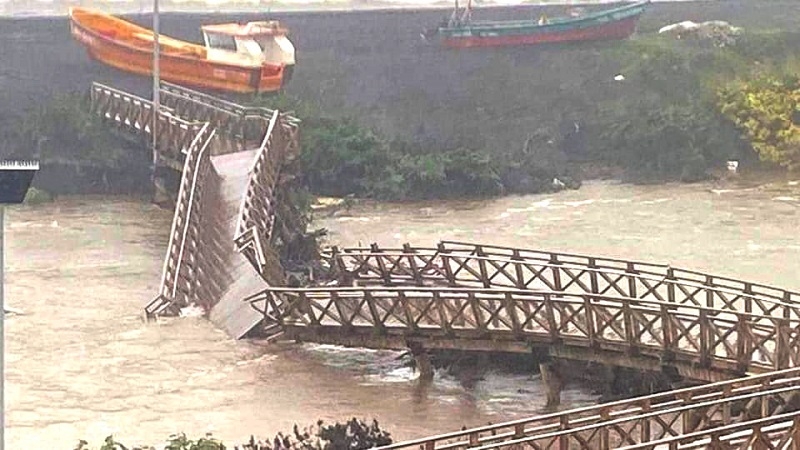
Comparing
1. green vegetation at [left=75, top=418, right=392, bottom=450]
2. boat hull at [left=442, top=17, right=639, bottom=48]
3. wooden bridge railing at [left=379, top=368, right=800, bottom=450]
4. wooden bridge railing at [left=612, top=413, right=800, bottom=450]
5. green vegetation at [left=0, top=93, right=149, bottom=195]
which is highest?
wooden bridge railing at [left=612, top=413, right=800, bottom=450]

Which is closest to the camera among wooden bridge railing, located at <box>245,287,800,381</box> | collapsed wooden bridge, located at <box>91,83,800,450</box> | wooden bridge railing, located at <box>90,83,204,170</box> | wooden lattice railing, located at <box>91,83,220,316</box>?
collapsed wooden bridge, located at <box>91,83,800,450</box>

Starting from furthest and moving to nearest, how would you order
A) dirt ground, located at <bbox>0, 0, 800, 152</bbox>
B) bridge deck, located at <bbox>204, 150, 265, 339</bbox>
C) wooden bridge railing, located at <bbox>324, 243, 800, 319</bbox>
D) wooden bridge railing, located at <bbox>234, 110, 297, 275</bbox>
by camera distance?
dirt ground, located at <bbox>0, 0, 800, 152</bbox>, wooden bridge railing, located at <bbox>234, 110, 297, 275</bbox>, bridge deck, located at <bbox>204, 150, 265, 339</bbox>, wooden bridge railing, located at <bbox>324, 243, 800, 319</bbox>

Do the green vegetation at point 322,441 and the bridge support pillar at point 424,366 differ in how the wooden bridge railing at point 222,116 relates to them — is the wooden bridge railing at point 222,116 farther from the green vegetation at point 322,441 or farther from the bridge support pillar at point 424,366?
the green vegetation at point 322,441

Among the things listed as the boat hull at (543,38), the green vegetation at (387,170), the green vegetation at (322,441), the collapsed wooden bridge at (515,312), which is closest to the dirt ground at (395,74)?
the boat hull at (543,38)

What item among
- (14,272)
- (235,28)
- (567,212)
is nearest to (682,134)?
(567,212)

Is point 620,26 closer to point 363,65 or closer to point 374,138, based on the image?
point 363,65

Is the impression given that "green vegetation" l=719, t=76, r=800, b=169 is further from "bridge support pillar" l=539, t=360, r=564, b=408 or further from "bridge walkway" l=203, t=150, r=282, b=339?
"bridge support pillar" l=539, t=360, r=564, b=408

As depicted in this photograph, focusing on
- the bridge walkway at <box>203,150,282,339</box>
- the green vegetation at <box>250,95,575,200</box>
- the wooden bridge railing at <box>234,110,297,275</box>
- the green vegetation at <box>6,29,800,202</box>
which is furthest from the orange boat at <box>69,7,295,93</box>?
the bridge walkway at <box>203,150,282,339</box>
